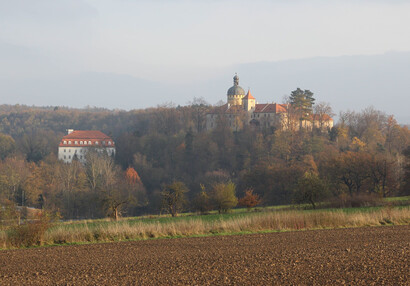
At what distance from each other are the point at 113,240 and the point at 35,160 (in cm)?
7398

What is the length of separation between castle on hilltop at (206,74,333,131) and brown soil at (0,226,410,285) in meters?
63.8

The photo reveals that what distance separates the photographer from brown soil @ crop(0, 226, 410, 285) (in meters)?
12.3

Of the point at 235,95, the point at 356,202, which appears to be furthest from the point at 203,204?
Result: the point at 235,95

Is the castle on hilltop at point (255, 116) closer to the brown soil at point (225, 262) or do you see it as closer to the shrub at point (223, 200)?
the shrub at point (223, 200)

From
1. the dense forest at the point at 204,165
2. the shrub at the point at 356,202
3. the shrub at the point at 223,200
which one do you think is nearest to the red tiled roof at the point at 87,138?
the dense forest at the point at 204,165

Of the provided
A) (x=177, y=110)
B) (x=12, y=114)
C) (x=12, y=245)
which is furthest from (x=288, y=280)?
(x=12, y=114)

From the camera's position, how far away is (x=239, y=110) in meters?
91.9

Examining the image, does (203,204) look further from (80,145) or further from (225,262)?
(80,145)

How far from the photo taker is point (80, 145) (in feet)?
339

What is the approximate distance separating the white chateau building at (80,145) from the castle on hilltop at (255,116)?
2007 cm

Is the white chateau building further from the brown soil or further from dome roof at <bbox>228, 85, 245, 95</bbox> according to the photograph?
the brown soil

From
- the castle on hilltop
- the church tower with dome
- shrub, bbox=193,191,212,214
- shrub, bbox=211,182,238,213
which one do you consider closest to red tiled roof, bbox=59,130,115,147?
the castle on hilltop

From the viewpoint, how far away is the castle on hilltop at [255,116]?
85312 mm

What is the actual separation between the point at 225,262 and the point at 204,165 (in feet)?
220
